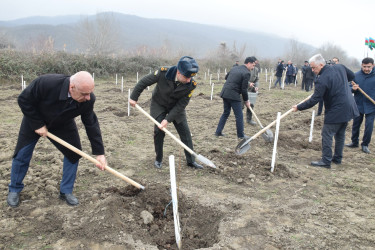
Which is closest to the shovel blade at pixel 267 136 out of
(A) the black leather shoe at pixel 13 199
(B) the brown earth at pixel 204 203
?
(B) the brown earth at pixel 204 203

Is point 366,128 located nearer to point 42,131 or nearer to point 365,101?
point 365,101

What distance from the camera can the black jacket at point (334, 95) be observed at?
510 cm

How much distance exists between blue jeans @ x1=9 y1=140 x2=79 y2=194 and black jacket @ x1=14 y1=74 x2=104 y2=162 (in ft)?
0.27

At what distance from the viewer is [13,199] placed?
12.1 feet

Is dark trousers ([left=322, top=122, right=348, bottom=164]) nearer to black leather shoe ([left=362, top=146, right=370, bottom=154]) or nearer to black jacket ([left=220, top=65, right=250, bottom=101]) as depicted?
black leather shoe ([left=362, top=146, right=370, bottom=154])

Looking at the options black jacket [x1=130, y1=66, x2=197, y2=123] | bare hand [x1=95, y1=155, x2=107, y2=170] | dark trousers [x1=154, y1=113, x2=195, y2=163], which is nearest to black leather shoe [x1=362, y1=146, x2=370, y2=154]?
dark trousers [x1=154, y1=113, x2=195, y2=163]

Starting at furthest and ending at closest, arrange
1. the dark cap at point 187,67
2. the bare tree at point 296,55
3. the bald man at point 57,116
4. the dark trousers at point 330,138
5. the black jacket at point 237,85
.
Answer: the bare tree at point 296,55, the black jacket at point 237,85, the dark trousers at point 330,138, the dark cap at point 187,67, the bald man at point 57,116

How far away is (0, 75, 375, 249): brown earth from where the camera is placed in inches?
127

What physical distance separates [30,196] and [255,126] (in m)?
6.45

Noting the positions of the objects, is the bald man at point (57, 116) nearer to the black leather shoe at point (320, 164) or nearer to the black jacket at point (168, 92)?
the black jacket at point (168, 92)

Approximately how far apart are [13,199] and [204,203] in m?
2.43

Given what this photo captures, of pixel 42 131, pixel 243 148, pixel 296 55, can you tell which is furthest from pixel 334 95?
pixel 296 55

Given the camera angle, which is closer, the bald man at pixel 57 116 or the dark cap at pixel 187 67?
the bald man at pixel 57 116

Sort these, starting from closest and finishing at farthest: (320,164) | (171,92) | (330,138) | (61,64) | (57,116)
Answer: (57,116)
(171,92)
(330,138)
(320,164)
(61,64)
